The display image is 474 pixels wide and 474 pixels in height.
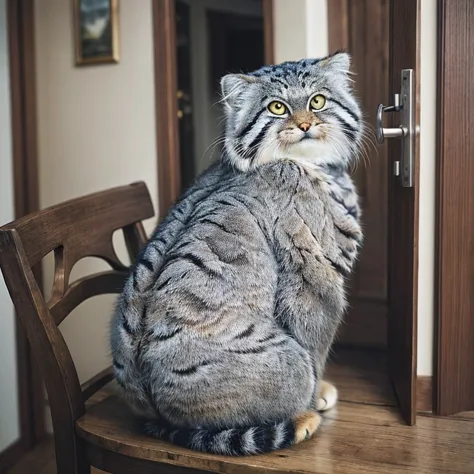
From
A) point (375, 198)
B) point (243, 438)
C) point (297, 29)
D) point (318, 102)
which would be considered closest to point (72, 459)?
point (243, 438)

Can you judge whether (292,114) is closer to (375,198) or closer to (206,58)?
(375,198)

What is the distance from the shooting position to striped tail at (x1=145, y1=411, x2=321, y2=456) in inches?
49.7

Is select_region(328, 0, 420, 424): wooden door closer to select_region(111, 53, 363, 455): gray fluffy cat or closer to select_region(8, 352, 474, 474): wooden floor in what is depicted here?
select_region(8, 352, 474, 474): wooden floor

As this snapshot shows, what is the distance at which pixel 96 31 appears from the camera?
2.10 meters

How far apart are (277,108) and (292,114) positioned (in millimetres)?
37

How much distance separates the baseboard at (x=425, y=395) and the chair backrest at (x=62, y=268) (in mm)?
789

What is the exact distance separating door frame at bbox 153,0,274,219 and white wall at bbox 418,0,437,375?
85cm

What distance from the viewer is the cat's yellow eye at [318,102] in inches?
56.6

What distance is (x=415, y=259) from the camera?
1390 mm

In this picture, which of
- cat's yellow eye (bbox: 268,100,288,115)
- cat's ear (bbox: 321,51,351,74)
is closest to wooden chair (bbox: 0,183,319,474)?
cat's yellow eye (bbox: 268,100,288,115)

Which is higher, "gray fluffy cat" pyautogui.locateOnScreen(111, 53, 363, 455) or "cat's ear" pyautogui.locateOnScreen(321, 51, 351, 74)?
"cat's ear" pyautogui.locateOnScreen(321, 51, 351, 74)

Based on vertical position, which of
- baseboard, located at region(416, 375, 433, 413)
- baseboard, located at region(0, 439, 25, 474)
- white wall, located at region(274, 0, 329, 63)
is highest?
white wall, located at region(274, 0, 329, 63)

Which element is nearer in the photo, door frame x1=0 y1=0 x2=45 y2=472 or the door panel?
the door panel

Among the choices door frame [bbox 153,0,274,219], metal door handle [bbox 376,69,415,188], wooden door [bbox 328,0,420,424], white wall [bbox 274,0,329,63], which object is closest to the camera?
metal door handle [bbox 376,69,415,188]
